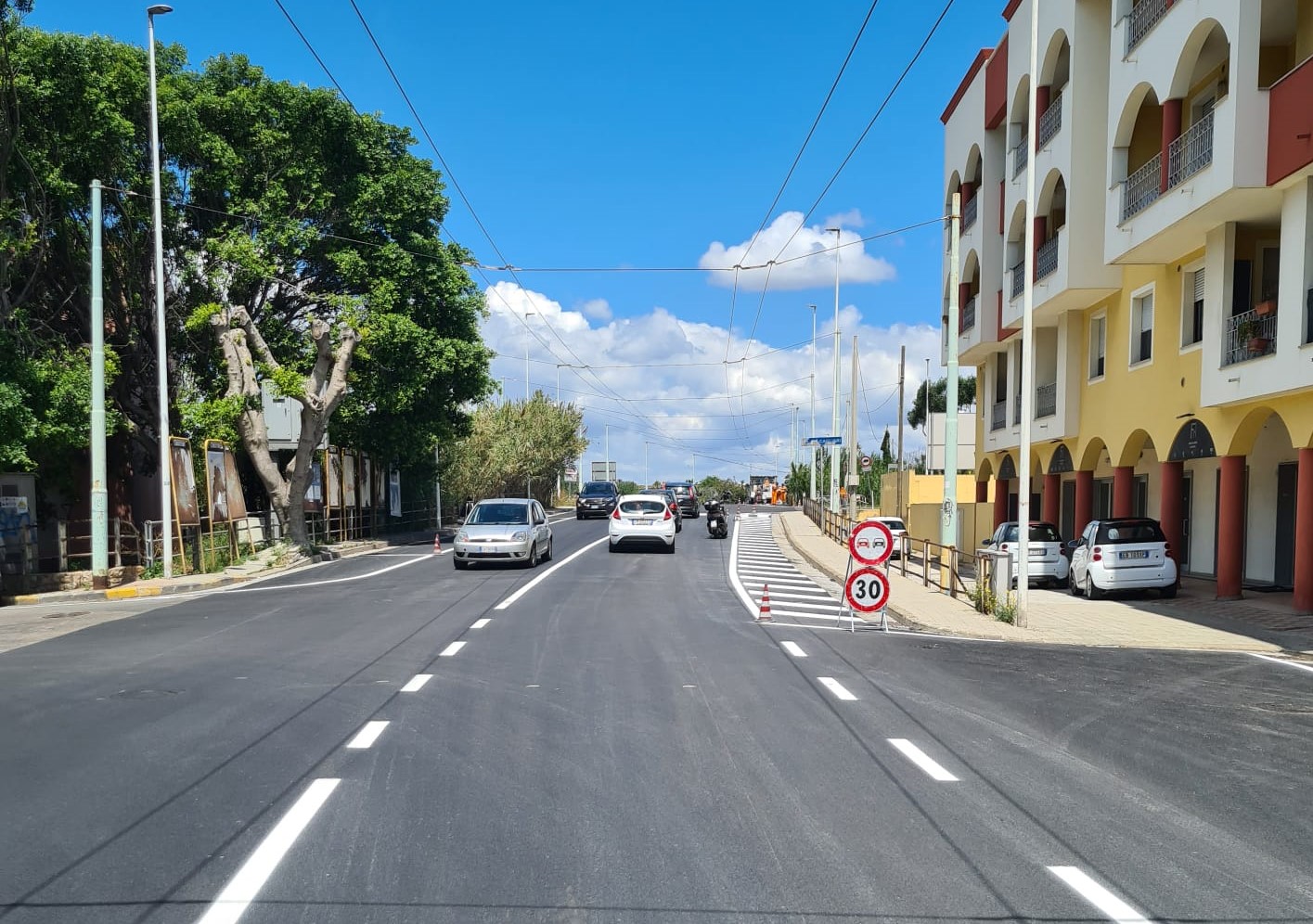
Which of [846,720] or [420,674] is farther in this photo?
[420,674]

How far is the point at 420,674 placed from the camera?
1049 centimetres

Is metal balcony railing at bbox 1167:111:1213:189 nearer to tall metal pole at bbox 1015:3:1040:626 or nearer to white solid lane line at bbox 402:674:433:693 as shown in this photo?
tall metal pole at bbox 1015:3:1040:626

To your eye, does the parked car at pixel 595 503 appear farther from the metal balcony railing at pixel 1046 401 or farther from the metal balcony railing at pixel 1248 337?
the metal balcony railing at pixel 1248 337

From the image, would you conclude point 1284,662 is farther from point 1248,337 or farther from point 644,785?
point 644,785

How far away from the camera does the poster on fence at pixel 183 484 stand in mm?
24047

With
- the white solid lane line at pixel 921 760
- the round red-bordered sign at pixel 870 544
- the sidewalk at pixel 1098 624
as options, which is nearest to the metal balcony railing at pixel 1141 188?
the sidewalk at pixel 1098 624

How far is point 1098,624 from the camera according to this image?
16.3 metres

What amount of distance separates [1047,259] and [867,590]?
13.8 meters

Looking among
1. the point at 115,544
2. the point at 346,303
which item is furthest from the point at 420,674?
the point at 346,303

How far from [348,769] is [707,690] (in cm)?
393

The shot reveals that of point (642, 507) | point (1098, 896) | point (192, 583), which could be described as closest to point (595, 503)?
point (642, 507)

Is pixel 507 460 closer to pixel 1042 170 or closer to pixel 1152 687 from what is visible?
pixel 1042 170

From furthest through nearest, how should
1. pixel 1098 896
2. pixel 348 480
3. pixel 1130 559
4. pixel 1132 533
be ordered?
pixel 348 480 < pixel 1132 533 < pixel 1130 559 < pixel 1098 896

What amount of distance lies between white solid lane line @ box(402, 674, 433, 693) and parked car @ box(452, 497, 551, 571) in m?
13.6
